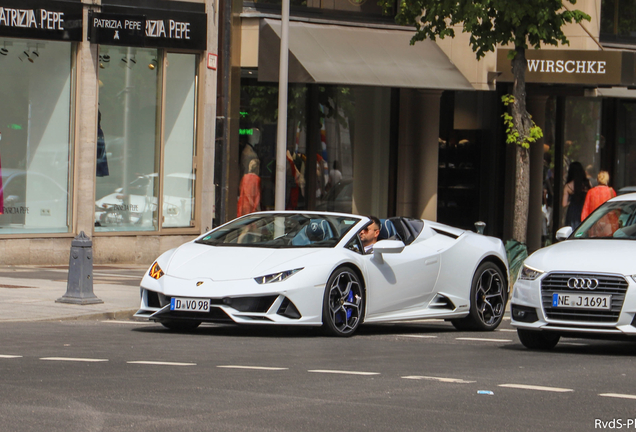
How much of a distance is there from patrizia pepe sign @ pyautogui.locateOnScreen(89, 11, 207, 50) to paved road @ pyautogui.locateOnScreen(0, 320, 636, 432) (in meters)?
9.46

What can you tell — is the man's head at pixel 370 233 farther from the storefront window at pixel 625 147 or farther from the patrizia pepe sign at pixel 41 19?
the storefront window at pixel 625 147

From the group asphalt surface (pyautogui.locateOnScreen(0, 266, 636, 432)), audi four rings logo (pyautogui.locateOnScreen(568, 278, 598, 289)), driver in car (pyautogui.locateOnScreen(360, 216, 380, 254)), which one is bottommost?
asphalt surface (pyautogui.locateOnScreen(0, 266, 636, 432))

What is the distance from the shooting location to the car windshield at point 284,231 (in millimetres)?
10914

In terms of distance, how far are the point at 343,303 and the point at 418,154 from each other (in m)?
14.6

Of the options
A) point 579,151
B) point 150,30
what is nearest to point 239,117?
point 150,30

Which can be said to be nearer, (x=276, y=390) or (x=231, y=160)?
(x=276, y=390)

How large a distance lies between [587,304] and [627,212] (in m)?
1.56

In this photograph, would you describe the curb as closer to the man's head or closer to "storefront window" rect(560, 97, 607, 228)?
the man's head

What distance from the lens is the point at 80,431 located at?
18.0 ft

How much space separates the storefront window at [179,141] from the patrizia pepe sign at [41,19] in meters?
2.30

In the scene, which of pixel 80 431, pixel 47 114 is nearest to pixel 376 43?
pixel 47 114

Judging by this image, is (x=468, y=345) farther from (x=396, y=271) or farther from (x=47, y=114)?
(x=47, y=114)

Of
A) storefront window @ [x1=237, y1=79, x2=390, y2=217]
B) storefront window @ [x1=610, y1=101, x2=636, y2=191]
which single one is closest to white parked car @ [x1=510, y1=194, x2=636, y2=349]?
storefront window @ [x1=237, y1=79, x2=390, y2=217]

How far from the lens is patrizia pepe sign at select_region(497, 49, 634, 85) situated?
72.2 feet
